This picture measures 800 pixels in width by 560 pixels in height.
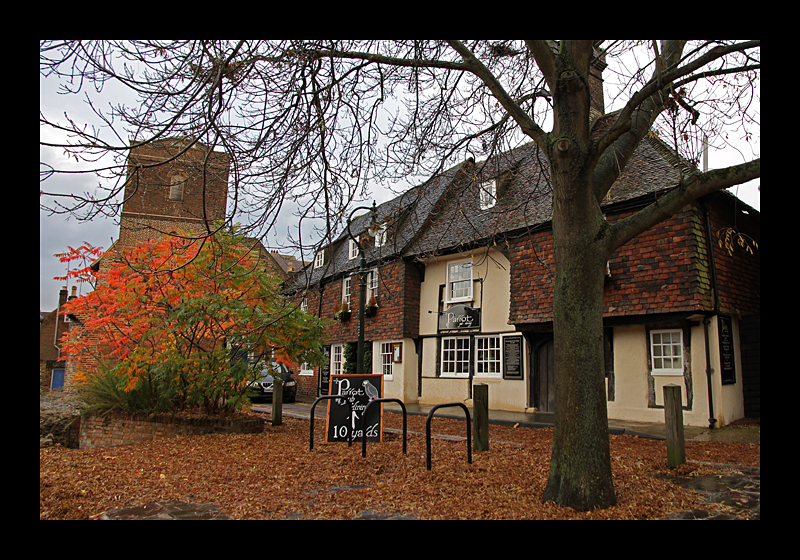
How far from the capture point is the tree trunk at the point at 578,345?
484 cm

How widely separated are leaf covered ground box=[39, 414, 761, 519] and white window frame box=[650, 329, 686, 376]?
3.11 meters

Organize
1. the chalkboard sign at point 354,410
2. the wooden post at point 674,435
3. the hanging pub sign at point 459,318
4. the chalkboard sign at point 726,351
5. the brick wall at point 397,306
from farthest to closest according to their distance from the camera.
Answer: the brick wall at point 397,306
the hanging pub sign at point 459,318
the chalkboard sign at point 726,351
the chalkboard sign at point 354,410
the wooden post at point 674,435

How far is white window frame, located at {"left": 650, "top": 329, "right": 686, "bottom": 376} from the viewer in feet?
39.3

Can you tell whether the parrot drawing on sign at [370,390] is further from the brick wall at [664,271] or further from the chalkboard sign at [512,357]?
the chalkboard sign at [512,357]

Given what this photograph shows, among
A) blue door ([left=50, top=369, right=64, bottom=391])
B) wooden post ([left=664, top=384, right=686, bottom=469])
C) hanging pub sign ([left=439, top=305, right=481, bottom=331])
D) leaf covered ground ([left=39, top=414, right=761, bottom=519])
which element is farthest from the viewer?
blue door ([left=50, top=369, right=64, bottom=391])

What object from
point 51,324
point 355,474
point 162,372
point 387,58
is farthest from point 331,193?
point 51,324

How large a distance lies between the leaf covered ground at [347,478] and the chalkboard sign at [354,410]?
0.25 meters

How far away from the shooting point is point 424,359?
18.3 meters

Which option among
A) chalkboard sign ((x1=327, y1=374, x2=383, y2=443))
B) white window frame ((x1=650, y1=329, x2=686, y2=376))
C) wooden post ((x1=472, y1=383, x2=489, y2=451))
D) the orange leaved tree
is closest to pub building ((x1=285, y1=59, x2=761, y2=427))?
white window frame ((x1=650, y1=329, x2=686, y2=376))

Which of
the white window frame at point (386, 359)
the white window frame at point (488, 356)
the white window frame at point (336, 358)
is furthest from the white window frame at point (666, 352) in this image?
the white window frame at point (336, 358)

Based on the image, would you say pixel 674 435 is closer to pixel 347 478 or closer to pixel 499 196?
pixel 347 478

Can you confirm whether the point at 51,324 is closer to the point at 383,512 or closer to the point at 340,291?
the point at 340,291

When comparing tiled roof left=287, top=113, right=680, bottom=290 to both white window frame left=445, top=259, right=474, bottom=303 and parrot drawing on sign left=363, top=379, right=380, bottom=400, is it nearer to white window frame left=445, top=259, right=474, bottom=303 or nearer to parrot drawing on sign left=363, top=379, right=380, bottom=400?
white window frame left=445, top=259, right=474, bottom=303

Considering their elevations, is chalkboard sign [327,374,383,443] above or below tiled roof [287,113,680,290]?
below
